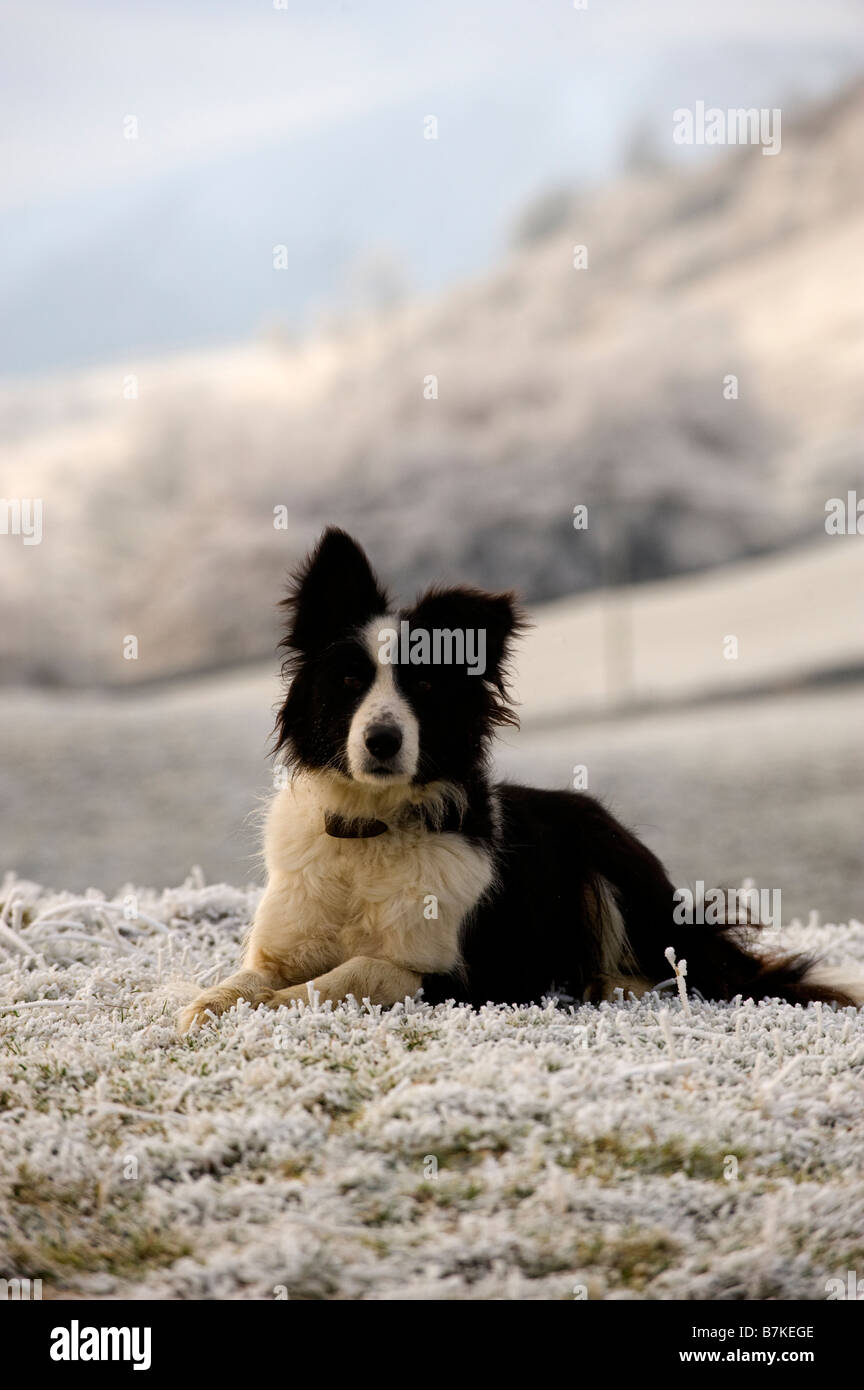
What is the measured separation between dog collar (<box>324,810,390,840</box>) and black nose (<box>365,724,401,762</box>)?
337mm

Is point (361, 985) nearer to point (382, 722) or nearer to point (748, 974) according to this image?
point (382, 722)

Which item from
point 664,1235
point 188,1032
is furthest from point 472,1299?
point 188,1032

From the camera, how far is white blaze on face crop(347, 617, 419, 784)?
13.0ft

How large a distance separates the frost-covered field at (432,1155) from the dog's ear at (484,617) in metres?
1.03

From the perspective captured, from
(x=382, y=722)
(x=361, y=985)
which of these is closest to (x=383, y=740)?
(x=382, y=722)

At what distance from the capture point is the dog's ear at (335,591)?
4.18 m

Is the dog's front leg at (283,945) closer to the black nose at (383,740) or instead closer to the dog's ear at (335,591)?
the black nose at (383,740)

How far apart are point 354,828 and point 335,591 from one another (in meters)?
0.70

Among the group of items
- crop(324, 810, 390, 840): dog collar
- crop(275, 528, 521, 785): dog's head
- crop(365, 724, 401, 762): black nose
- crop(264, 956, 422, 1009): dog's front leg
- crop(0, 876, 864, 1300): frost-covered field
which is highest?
crop(275, 528, 521, 785): dog's head

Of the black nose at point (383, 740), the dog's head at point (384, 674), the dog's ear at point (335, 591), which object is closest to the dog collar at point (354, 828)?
the dog's head at point (384, 674)

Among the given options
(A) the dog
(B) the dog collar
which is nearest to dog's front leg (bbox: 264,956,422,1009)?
(A) the dog

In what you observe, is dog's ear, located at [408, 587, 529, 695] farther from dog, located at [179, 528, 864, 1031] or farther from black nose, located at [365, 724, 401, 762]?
black nose, located at [365, 724, 401, 762]
